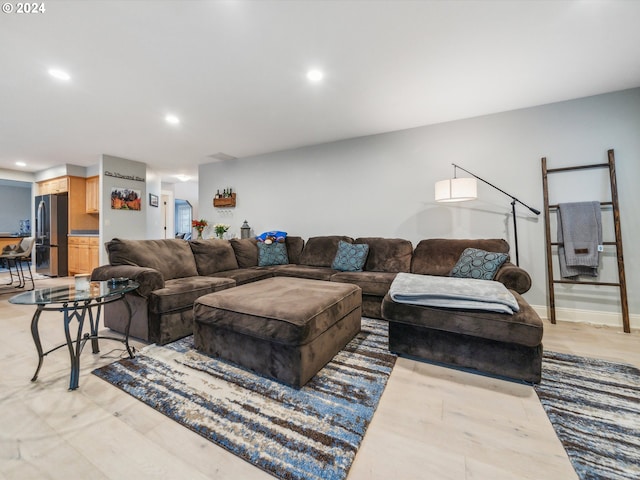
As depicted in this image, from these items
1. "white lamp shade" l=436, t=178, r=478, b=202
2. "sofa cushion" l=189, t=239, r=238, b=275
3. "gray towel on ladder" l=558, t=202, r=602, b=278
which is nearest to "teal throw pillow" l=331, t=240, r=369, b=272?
"white lamp shade" l=436, t=178, r=478, b=202

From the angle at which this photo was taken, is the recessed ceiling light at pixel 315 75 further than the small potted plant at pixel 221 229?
No

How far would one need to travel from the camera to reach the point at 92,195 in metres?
5.99

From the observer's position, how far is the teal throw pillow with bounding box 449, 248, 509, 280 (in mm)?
2578

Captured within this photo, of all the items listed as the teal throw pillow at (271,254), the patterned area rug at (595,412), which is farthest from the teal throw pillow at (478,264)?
the teal throw pillow at (271,254)

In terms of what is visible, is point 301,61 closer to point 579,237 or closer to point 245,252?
point 245,252

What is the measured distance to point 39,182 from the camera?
21.6 feet

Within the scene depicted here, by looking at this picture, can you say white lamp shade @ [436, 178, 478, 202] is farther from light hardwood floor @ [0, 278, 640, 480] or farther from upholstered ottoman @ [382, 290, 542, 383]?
light hardwood floor @ [0, 278, 640, 480]

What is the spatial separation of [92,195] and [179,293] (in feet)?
18.1

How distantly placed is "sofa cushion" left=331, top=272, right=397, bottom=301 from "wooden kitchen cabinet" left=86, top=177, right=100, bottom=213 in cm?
595

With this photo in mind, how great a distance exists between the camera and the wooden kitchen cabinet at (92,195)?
232 inches

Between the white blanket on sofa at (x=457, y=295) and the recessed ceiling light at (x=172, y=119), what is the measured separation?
3323 millimetres

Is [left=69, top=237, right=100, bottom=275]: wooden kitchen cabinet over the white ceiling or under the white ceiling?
under

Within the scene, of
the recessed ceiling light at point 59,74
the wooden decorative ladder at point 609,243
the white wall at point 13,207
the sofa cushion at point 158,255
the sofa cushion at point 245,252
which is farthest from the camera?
the white wall at point 13,207

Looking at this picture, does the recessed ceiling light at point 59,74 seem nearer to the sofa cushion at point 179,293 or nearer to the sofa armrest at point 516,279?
the sofa cushion at point 179,293
